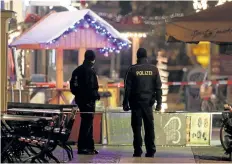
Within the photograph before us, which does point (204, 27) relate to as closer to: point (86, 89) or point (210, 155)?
point (86, 89)

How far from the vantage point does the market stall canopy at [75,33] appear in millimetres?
17188

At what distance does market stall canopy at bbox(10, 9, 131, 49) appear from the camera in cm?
1719

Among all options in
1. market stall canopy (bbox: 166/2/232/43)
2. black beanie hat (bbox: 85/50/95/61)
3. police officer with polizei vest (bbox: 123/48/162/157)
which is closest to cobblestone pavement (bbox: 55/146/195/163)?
police officer with polizei vest (bbox: 123/48/162/157)

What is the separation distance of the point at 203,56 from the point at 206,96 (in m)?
4.35

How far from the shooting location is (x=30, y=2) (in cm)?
1888

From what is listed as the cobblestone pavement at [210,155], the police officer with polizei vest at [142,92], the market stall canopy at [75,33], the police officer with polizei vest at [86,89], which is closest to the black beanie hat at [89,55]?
the police officer with polizei vest at [86,89]

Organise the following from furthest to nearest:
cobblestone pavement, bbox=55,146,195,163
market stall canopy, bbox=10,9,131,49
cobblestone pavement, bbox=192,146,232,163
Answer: market stall canopy, bbox=10,9,131,49, cobblestone pavement, bbox=192,146,232,163, cobblestone pavement, bbox=55,146,195,163

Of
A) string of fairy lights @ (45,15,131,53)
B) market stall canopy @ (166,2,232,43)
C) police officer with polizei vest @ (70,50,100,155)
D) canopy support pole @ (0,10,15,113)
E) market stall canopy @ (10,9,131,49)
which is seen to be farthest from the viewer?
string of fairy lights @ (45,15,131,53)

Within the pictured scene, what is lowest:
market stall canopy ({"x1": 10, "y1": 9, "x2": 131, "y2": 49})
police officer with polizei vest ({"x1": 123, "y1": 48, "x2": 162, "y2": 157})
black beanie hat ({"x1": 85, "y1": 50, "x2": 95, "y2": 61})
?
police officer with polizei vest ({"x1": 123, "y1": 48, "x2": 162, "y2": 157})

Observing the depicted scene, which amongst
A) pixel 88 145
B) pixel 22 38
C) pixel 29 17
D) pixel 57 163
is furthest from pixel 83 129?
pixel 29 17

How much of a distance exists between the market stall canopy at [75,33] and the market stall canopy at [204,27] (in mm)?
5536

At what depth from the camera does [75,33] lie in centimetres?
1775

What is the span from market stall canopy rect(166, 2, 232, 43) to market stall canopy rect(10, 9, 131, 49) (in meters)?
5.54

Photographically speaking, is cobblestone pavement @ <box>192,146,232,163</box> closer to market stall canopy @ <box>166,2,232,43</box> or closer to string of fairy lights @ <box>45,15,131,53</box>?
market stall canopy @ <box>166,2,232,43</box>
